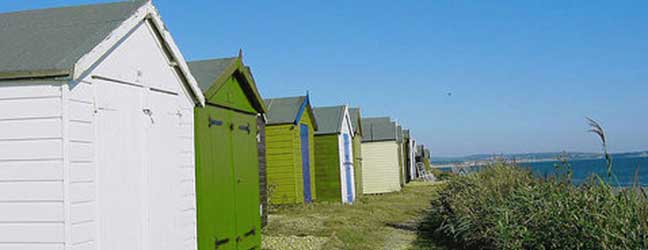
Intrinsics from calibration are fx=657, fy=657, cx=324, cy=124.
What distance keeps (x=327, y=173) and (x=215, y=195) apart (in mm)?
13236

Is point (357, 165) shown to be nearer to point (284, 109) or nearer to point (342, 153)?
point (342, 153)

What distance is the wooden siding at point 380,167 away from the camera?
102ft

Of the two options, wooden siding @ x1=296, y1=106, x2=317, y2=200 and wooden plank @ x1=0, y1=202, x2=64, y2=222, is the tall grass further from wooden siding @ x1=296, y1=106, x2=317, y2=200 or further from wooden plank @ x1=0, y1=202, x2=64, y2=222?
wooden siding @ x1=296, y1=106, x2=317, y2=200

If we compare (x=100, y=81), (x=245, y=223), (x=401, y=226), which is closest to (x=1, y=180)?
(x=100, y=81)

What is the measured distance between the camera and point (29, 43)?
5867mm

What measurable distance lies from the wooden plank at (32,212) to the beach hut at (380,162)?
25996 millimetres

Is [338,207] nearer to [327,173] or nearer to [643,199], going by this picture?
[327,173]

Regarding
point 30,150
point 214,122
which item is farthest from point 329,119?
point 30,150

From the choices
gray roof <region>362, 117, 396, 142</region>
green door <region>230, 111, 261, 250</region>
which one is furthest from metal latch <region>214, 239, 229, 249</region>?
gray roof <region>362, 117, 396, 142</region>

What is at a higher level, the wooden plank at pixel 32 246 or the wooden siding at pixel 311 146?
the wooden siding at pixel 311 146

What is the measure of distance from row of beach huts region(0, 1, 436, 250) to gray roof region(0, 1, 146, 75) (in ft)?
0.04

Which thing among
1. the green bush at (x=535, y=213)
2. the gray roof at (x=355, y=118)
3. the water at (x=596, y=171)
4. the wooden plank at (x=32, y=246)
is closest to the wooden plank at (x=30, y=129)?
the wooden plank at (x=32, y=246)

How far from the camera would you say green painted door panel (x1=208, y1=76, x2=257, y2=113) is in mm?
8727

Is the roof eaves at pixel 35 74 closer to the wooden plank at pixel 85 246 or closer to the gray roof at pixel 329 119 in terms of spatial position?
the wooden plank at pixel 85 246
